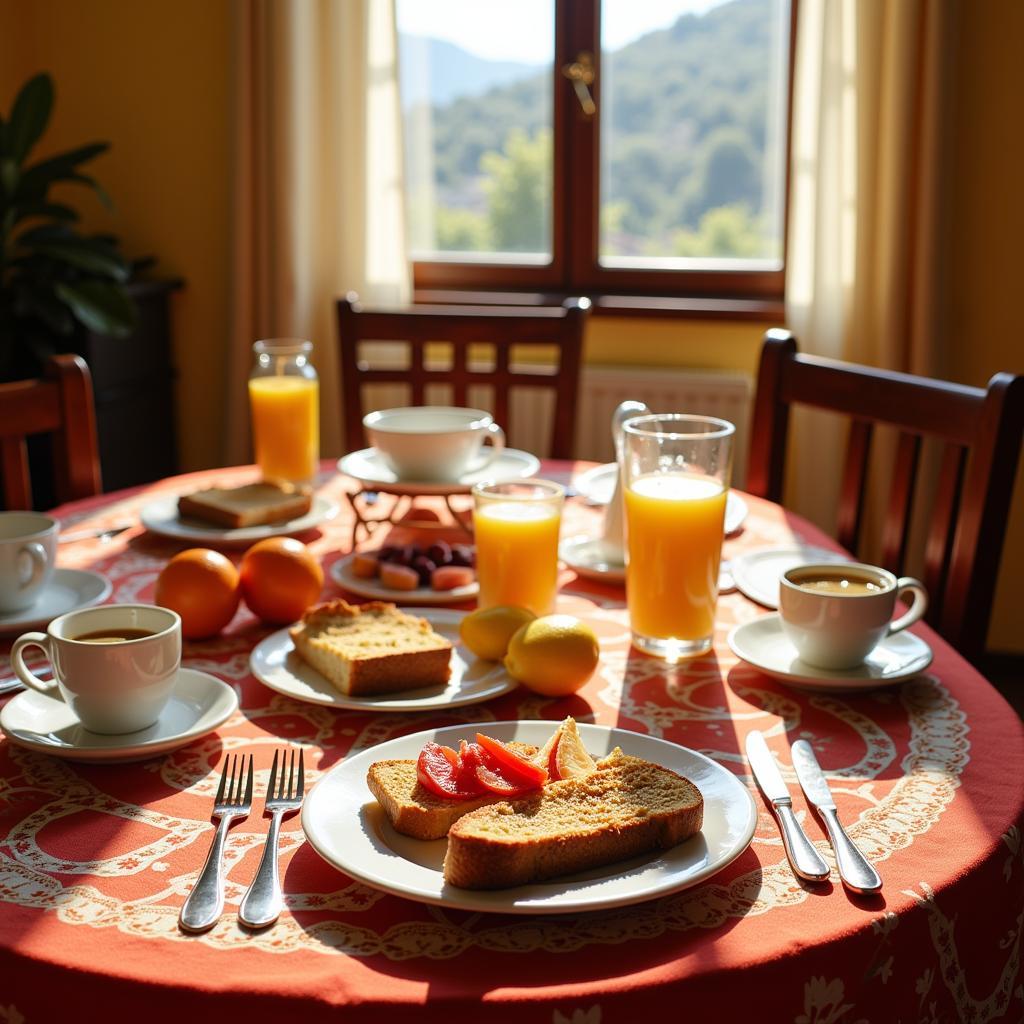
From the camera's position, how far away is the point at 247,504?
1.64 m

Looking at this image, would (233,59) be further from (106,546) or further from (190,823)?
A: (190,823)

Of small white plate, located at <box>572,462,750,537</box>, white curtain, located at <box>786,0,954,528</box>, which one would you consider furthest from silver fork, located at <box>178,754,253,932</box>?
white curtain, located at <box>786,0,954,528</box>

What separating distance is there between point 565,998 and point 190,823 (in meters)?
0.33

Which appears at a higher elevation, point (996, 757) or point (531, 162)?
point (531, 162)

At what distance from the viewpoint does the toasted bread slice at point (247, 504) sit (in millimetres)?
1604

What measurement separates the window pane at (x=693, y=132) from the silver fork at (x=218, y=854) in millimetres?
2785

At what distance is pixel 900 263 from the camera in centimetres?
305

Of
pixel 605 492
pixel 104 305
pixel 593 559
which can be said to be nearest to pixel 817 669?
pixel 593 559

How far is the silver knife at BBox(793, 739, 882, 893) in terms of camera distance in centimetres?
78

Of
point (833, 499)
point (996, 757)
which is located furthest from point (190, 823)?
point (833, 499)

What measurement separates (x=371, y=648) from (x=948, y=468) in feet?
2.77

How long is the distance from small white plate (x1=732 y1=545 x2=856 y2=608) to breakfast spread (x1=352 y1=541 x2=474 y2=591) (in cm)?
31

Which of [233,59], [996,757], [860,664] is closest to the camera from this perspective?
[996,757]

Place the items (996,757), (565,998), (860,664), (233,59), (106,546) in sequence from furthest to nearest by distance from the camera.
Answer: (233,59)
(106,546)
(860,664)
(996,757)
(565,998)
